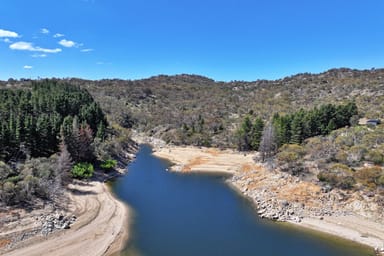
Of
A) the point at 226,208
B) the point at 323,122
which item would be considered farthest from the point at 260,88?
the point at 226,208

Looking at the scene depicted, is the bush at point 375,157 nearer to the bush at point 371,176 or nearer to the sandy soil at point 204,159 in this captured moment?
the bush at point 371,176

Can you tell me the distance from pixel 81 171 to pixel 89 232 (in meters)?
19.7

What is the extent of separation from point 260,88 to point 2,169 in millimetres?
146676

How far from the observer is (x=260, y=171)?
60.5 m

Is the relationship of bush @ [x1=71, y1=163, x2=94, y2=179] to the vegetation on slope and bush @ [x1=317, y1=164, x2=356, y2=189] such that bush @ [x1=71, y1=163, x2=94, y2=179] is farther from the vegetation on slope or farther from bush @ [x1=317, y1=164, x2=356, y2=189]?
bush @ [x1=317, y1=164, x2=356, y2=189]

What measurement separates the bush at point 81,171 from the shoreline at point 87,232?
4.62 metres

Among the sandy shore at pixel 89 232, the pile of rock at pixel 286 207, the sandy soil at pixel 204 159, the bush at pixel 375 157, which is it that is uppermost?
the bush at pixel 375 157

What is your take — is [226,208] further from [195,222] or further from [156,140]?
[156,140]

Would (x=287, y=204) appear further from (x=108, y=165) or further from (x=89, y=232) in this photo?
(x=108, y=165)

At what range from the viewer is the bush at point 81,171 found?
5169 cm

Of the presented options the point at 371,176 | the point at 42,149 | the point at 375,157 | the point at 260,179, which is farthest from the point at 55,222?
the point at 375,157

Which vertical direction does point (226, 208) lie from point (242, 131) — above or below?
below

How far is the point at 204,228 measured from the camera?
1487 inches

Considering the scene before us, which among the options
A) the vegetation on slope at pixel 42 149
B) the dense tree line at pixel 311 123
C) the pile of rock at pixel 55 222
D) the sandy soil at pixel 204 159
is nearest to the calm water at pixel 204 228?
the pile of rock at pixel 55 222
